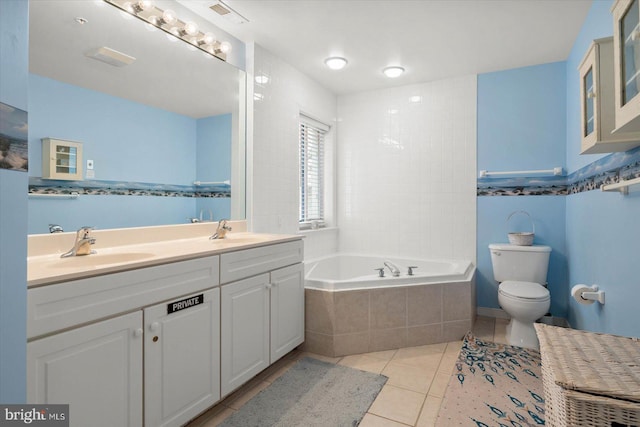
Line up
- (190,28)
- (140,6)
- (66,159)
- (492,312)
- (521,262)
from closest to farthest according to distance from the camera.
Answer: (66,159)
(140,6)
(190,28)
(521,262)
(492,312)

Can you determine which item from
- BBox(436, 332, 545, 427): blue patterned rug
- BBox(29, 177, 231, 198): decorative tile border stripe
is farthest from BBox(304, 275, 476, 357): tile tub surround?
BBox(29, 177, 231, 198): decorative tile border stripe

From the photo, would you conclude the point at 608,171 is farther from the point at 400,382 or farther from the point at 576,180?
the point at 400,382

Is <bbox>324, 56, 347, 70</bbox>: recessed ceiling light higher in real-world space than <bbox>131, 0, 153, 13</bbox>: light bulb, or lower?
higher

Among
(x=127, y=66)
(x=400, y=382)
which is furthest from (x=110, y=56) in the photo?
(x=400, y=382)

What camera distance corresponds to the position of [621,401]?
3.15 feet

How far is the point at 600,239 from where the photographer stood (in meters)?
2.20

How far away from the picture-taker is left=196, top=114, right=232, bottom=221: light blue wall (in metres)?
2.44

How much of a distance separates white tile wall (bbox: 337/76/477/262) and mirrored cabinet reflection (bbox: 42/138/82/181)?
9.15 ft

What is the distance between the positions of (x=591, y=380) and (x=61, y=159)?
7.41 ft

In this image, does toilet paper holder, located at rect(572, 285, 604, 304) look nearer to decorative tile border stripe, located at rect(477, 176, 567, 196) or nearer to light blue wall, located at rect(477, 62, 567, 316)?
light blue wall, located at rect(477, 62, 567, 316)

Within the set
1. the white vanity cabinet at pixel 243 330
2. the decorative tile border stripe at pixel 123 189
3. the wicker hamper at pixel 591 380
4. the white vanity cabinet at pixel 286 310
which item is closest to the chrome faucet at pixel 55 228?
the decorative tile border stripe at pixel 123 189

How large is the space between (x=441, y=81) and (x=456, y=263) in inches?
73.1

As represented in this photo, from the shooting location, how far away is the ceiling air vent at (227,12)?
225 centimetres

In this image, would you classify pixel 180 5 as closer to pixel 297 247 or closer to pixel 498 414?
pixel 297 247
